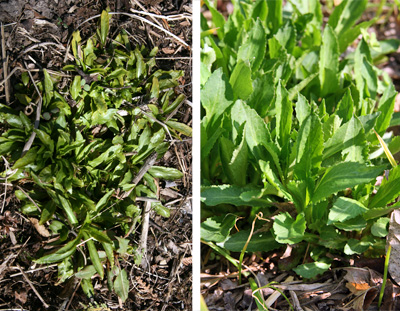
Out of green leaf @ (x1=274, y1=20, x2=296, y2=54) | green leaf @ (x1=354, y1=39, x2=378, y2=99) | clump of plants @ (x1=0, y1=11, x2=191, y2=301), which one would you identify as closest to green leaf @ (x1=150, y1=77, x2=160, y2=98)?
clump of plants @ (x1=0, y1=11, x2=191, y2=301)

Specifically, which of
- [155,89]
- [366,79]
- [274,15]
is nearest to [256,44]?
[274,15]

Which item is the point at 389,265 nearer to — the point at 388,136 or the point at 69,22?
the point at 388,136

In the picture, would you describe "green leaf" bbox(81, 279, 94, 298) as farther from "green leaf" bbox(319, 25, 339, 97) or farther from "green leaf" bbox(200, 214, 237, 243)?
"green leaf" bbox(319, 25, 339, 97)

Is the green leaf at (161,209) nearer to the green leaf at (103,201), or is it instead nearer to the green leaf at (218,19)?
the green leaf at (103,201)

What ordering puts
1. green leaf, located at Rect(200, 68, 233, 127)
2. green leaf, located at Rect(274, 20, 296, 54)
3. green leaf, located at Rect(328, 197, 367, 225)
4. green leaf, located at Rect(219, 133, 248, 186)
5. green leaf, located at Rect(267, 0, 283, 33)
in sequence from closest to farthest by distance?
green leaf, located at Rect(328, 197, 367, 225) → green leaf, located at Rect(219, 133, 248, 186) → green leaf, located at Rect(200, 68, 233, 127) → green leaf, located at Rect(274, 20, 296, 54) → green leaf, located at Rect(267, 0, 283, 33)

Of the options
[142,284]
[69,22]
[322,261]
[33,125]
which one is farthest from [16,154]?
[322,261]

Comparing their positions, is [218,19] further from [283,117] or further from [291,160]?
[291,160]
